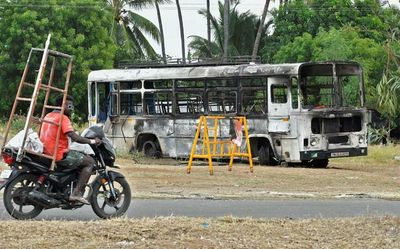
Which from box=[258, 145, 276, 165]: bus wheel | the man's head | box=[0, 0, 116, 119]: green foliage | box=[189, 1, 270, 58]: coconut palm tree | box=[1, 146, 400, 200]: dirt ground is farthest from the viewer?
box=[189, 1, 270, 58]: coconut palm tree

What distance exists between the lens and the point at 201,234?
28.6 ft

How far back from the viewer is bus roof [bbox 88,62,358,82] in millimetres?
21422

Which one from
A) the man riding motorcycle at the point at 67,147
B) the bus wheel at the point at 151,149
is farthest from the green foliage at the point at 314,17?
the man riding motorcycle at the point at 67,147

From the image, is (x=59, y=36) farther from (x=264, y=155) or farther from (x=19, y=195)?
(x=19, y=195)

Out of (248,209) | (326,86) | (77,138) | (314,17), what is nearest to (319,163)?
(326,86)

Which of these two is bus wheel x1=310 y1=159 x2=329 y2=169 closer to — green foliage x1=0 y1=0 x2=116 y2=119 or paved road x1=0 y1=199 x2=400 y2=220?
paved road x1=0 y1=199 x2=400 y2=220

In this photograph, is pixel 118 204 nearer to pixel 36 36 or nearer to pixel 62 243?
pixel 62 243

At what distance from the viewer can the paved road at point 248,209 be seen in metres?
11.5

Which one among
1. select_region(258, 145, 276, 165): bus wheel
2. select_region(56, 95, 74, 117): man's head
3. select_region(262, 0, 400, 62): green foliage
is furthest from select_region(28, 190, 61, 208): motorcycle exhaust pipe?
select_region(262, 0, 400, 62): green foliage

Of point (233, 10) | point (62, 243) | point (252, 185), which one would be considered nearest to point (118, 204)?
point (62, 243)

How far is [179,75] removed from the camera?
23219 millimetres

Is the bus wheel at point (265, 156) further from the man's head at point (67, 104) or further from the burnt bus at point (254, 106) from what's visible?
the man's head at point (67, 104)

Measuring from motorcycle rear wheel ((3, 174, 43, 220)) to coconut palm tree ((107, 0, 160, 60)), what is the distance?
116 ft

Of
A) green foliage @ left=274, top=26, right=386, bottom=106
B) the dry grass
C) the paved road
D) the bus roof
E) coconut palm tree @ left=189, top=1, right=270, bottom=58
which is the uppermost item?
coconut palm tree @ left=189, top=1, right=270, bottom=58
